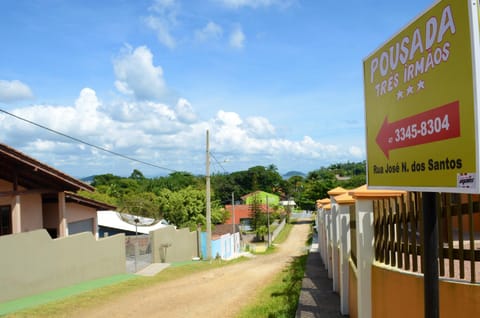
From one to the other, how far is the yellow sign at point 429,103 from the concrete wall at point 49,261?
1122cm

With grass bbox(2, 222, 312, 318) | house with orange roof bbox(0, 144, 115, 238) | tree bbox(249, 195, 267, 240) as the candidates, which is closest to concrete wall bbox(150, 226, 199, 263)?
house with orange roof bbox(0, 144, 115, 238)

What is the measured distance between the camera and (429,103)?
252cm

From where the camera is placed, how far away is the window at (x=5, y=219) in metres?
15.1

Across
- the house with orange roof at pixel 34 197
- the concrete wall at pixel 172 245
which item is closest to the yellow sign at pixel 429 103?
the house with orange roof at pixel 34 197

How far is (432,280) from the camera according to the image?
2.62m

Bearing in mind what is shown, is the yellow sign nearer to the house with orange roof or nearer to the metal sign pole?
the metal sign pole

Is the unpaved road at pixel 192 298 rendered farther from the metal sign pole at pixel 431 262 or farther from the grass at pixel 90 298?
the metal sign pole at pixel 431 262

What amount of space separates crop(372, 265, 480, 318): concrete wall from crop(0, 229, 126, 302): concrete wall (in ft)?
33.5

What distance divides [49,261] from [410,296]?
1176cm

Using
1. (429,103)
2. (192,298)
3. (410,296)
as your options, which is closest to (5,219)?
(192,298)

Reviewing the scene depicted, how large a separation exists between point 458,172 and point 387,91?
99 cm

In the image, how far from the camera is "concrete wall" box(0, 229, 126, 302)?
11617 millimetres

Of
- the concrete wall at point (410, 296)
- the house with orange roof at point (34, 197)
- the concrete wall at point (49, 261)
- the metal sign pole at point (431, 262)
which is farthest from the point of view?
the house with orange roof at point (34, 197)

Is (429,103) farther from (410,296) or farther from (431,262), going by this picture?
(410,296)
